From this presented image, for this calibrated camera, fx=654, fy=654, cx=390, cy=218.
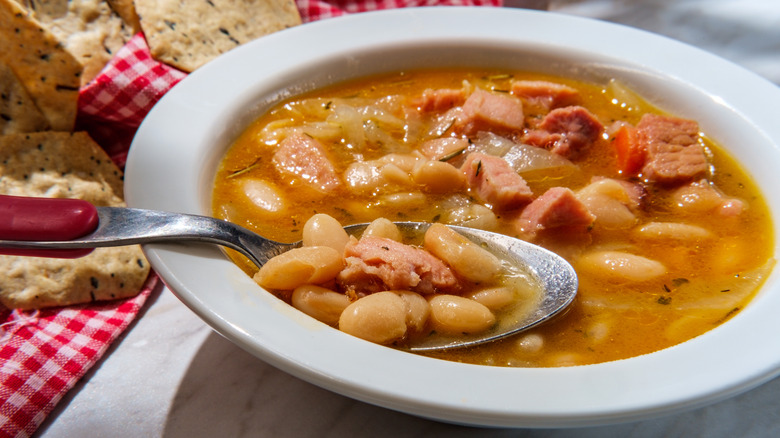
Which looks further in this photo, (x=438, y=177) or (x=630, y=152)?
(x=630, y=152)

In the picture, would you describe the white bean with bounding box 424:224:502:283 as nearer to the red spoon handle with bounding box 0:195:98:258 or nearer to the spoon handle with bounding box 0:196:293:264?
the spoon handle with bounding box 0:196:293:264

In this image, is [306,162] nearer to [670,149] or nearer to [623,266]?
[623,266]

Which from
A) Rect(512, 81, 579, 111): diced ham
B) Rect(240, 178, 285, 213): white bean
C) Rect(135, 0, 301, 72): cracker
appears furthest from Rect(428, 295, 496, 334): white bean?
Rect(135, 0, 301, 72): cracker

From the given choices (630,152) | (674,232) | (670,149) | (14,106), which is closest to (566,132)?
(630,152)

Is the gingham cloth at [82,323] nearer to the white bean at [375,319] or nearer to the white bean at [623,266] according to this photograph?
the white bean at [375,319]

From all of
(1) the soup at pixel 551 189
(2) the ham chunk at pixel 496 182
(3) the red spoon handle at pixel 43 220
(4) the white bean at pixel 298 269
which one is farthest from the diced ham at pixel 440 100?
(3) the red spoon handle at pixel 43 220

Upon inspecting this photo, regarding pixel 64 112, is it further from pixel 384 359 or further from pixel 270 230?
pixel 384 359

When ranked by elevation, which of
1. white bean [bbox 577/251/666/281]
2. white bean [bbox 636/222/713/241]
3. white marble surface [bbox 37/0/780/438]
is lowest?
white marble surface [bbox 37/0/780/438]
